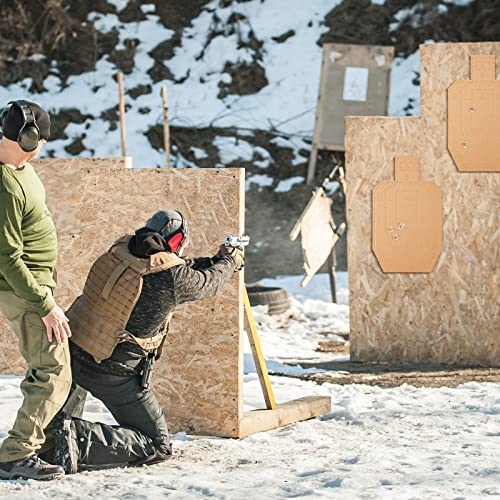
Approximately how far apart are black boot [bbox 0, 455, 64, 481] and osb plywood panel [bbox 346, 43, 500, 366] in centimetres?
442

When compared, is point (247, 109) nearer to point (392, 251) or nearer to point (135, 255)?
point (392, 251)

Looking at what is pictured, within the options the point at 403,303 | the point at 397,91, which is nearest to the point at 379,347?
the point at 403,303

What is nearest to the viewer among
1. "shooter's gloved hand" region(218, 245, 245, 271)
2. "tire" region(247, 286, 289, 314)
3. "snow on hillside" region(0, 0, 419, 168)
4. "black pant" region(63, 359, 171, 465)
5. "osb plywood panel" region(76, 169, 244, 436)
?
"black pant" region(63, 359, 171, 465)

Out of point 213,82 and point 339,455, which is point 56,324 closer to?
point 339,455

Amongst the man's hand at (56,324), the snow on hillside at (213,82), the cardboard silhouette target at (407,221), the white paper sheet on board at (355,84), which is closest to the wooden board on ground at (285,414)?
the man's hand at (56,324)

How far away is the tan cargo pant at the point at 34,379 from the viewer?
448cm

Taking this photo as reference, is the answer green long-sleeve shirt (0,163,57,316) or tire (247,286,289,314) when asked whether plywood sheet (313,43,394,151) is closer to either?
tire (247,286,289,314)

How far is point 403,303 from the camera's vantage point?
848cm

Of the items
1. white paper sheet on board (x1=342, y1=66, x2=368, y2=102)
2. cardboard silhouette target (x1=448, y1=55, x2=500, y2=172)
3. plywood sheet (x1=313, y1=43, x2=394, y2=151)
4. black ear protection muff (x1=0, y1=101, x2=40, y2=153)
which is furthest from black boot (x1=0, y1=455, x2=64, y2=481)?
white paper sheet on board (x1=342, y1=66, x2=368, y2=102)

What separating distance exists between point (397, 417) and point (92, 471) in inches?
89.3

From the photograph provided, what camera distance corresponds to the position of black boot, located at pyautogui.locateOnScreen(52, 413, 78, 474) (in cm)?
466

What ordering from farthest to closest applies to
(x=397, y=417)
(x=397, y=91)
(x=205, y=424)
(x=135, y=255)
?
(x=397, y=91) → (x=397, y=417) → (x=205, y=424) → (x=135, y=255)

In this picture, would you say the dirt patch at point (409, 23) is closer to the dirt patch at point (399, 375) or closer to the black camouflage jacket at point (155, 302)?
the dirt patch at point (399, 375)

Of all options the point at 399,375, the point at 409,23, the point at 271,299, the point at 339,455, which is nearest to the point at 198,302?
the point at 339,455
